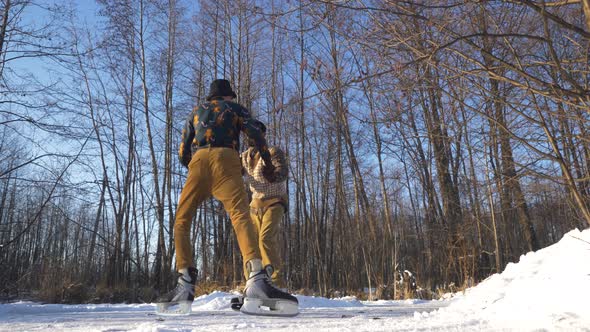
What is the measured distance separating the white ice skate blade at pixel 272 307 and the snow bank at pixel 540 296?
1199mm

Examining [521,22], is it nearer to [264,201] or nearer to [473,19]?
[473,19]

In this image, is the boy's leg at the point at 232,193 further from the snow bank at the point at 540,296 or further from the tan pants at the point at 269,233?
the tan pants at the point at 269,233

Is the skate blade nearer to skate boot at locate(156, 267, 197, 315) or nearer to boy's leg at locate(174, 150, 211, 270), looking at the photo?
skate boot at locate(156, 267, 197, 315)

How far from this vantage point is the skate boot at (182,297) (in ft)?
10.2

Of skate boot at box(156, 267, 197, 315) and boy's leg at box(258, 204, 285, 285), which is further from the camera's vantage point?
boy's leg at box(258, 204, 285, 285)

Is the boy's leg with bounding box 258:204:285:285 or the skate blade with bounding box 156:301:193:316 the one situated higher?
the boy's leg with bounding box 258:204:285:285

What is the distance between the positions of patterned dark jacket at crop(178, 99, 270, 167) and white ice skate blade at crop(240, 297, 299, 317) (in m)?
1.12

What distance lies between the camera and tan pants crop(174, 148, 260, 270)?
312 cm

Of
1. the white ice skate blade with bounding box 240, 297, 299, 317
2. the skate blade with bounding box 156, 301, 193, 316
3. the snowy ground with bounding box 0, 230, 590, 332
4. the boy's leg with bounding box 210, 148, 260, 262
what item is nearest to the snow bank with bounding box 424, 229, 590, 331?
the snowy ground with bounding box 0, 230, 590, 332

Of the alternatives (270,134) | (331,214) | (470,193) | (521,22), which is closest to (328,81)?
(521,22)

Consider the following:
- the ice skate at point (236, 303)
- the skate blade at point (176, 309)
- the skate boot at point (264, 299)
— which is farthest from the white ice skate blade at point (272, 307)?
the ice skate at point (236, 303)

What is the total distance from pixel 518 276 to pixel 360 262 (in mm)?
14286

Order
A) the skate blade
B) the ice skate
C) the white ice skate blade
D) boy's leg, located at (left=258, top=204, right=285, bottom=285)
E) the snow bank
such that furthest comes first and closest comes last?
boy's leg, located at (left=258, top=204, right=285, bottom=285), the ice skate, the skate blade, the white ice skate blade, the snow bank

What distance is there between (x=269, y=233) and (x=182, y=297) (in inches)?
76.2
